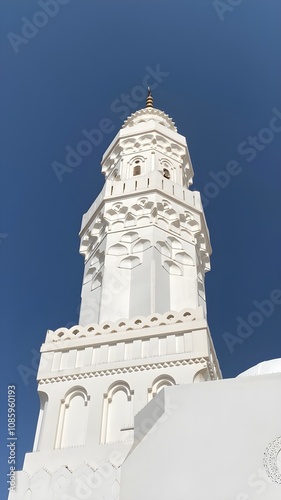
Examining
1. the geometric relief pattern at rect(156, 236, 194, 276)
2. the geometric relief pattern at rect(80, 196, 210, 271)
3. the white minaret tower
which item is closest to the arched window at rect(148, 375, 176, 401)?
the white minaret tower

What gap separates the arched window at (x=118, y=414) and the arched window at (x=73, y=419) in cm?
52

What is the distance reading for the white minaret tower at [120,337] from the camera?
1255cm

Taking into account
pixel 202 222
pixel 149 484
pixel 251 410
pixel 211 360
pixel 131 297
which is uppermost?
pixel 202 222

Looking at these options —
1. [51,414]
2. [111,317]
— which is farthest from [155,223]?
[51,414]

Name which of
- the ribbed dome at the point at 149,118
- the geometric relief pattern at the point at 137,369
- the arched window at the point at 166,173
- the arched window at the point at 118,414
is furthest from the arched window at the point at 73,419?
the ribbed dome at the point at 149,118

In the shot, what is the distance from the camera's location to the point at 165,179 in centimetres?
2064

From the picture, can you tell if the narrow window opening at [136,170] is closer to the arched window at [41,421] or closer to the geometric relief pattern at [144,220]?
the geometric relief pattern at [144,220]

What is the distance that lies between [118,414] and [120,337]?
2.10 m

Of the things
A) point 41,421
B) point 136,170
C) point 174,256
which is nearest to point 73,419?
point 41,421

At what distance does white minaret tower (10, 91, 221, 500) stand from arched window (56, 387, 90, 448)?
0.08 ft

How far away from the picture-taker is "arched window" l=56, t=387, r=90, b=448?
44.0ft

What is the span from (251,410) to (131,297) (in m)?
6.94

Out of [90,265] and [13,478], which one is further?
[90,265]

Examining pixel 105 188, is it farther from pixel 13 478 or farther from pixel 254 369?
pixel 13 478
